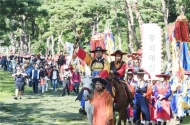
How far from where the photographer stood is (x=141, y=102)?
12781 mm

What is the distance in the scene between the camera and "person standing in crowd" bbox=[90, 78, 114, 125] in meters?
9.11

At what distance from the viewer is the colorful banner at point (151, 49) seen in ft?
46.0

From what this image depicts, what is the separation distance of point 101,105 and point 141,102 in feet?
12.6

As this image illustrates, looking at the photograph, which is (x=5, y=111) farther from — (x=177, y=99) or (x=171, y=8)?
(x=171, y=8)

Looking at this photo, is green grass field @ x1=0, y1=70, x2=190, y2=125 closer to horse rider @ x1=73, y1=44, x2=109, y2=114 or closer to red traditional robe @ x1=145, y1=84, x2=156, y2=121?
red traditional robe @ x1=145, y1=84, x2=156, y2=121

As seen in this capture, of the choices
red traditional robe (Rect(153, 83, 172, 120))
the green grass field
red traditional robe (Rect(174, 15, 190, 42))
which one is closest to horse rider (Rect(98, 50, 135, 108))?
red traditional robe (Rect(153, 83, 172, 120))

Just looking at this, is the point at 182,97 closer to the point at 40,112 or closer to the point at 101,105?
the point at 40,112

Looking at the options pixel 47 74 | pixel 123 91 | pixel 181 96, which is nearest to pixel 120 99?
pixel 123 91

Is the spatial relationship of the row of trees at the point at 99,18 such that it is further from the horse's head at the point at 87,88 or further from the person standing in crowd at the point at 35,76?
the horse's head at the point at 87,88

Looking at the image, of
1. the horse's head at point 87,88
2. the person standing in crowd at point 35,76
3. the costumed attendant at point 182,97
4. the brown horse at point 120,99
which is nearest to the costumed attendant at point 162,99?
the costumed attendant at point 182,97

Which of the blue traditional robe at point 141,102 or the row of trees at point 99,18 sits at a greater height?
the row of trees at point 99,18

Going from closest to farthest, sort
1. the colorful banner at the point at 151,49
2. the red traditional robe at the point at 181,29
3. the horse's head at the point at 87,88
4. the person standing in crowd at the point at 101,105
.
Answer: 1. the person standing in crowd at the point at 101,105
2. the horse's head at the point at 87,88
3. the colorful banner at the point at 151,49
4. the red traditional robe at the point at 181,29

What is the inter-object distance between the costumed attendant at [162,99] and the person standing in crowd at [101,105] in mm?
4240

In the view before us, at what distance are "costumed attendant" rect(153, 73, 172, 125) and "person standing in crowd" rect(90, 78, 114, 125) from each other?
13.9ft
